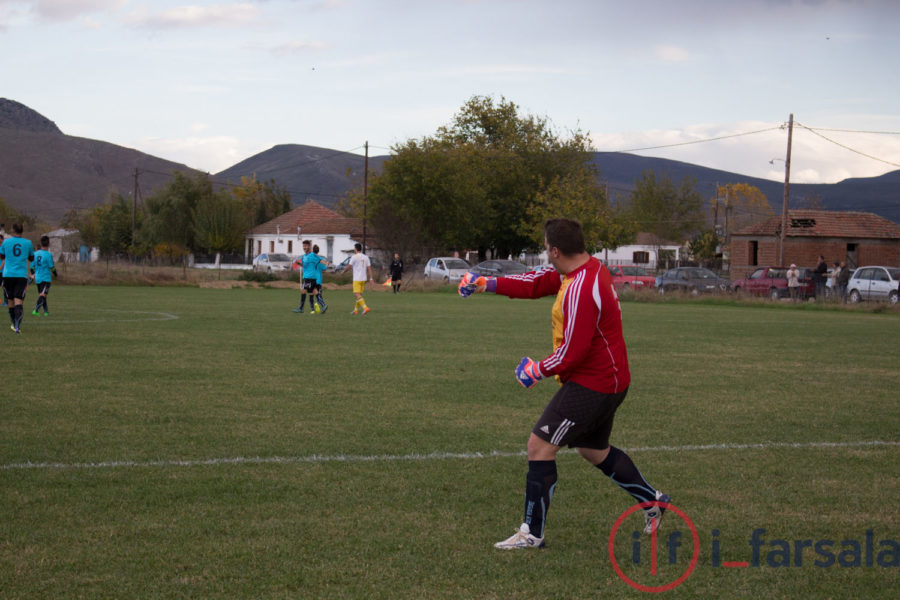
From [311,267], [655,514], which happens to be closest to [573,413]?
[655,514]

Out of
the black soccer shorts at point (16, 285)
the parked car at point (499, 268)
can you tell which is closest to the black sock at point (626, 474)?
the black soccer shorts at point (16, 285)

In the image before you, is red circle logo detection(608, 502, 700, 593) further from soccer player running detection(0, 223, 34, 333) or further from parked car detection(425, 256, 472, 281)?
parked car detection(425, 256, 472, 281)

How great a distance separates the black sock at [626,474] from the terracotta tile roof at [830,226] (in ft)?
193

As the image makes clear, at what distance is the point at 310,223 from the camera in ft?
302

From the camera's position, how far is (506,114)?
72562mm

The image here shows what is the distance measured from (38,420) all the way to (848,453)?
7.43m

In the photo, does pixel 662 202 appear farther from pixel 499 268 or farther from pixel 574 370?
pixel 574 370

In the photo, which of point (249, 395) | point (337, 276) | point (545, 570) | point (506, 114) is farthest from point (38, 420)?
point (506, 114)

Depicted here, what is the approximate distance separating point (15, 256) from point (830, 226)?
185 feet

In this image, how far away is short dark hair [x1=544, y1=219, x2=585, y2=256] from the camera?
5047mm

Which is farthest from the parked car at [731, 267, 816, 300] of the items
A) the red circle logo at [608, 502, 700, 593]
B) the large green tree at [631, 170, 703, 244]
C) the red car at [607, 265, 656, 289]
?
the large green tree at [631, 170, 703, 244]

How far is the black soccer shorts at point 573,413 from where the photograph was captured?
4938 millimetres

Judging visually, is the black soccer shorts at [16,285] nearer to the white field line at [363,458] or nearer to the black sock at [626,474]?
the white field line at [363,458]

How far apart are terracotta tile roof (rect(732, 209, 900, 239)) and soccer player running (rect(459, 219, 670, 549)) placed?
59.1 metres
